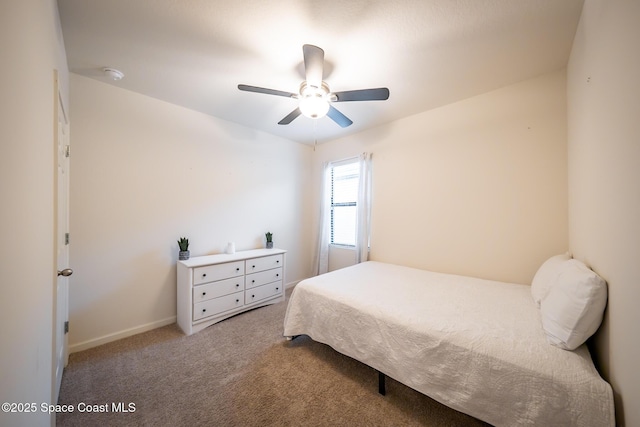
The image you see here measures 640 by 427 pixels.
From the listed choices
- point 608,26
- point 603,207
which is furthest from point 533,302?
point 608,26

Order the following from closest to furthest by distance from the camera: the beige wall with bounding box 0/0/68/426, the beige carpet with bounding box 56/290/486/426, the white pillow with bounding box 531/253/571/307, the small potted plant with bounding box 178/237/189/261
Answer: the beige wall with bounding box 0/0/68/426 < the beige carpet with bounding box 56/290/486/426 < the white pillow with bounding box 531/253/571/307 < the small potted plant with bounding box 178/237/189/261

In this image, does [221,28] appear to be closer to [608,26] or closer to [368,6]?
[368,6]

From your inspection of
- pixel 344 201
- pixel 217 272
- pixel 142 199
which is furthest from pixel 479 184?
pixel 142 199

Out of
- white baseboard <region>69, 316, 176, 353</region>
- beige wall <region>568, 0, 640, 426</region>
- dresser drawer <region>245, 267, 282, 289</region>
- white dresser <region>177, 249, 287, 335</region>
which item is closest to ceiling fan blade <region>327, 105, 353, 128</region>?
beige wall <region>568, 0, 640, 426</region>

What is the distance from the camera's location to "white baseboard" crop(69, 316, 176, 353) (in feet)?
6.46

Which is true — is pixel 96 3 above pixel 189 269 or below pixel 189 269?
above

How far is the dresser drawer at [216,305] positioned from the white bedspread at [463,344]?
2.92ft

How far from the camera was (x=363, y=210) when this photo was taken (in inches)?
128

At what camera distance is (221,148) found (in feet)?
9.52

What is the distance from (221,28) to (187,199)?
1.80m

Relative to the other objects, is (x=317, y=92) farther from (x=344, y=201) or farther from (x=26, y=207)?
(x=344, y=201)

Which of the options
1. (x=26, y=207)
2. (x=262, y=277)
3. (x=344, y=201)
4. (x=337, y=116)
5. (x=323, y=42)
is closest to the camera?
(x=26, y=207)

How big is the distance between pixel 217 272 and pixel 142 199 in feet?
3.60

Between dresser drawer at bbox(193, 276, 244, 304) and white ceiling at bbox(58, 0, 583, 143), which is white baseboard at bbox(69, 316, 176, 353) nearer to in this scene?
dresser drawer at bbox(193, 276, 244, 304)
